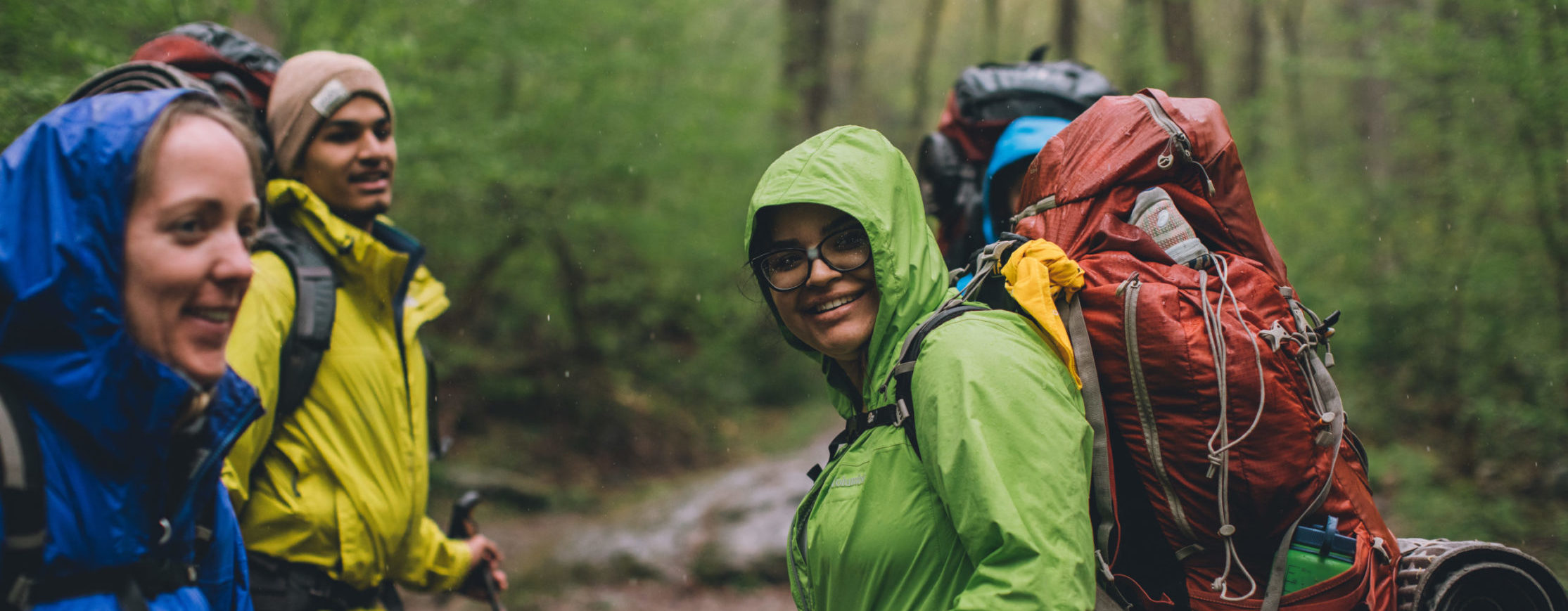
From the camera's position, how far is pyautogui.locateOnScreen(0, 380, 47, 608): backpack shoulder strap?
4.72ft

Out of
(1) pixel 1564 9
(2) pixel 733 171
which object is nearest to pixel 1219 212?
(1) pixel 1564 9

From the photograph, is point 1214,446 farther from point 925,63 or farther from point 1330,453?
point 925,63

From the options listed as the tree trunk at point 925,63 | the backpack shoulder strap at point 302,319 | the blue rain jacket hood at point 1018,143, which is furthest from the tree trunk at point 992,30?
the backpack shoulder strap at point 302,319

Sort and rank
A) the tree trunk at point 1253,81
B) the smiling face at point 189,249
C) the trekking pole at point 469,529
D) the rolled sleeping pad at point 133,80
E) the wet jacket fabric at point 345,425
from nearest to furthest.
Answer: the smiling face at point 189,249, the rolled sleeping pad at point 133,80, the wet jacket fabric at point 345,425, the trekking pole at point 469,529, the tree trunk at point 1253,81

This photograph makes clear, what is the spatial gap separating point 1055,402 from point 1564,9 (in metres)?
6.63

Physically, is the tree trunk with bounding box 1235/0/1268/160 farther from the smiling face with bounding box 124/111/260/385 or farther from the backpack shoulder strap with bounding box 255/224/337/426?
the smiling face with bounding box 124/111/260/385

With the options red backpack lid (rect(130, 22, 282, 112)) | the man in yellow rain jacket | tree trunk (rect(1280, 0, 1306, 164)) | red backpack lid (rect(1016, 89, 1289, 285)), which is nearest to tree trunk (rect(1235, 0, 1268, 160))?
tree trunk (rect(1280, 0, 1306, 164))

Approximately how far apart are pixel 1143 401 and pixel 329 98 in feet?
8.25

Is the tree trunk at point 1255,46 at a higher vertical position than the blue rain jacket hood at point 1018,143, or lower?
lower

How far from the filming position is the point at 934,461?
72.4 inches

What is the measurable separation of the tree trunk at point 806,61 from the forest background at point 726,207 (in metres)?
0.05

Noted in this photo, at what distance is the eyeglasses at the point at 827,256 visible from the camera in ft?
7.29

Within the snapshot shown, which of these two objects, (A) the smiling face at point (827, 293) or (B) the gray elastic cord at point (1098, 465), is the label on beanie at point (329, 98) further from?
(B) the gray elastic cord at point (1098, 465)

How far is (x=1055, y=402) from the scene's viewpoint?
182 cm
